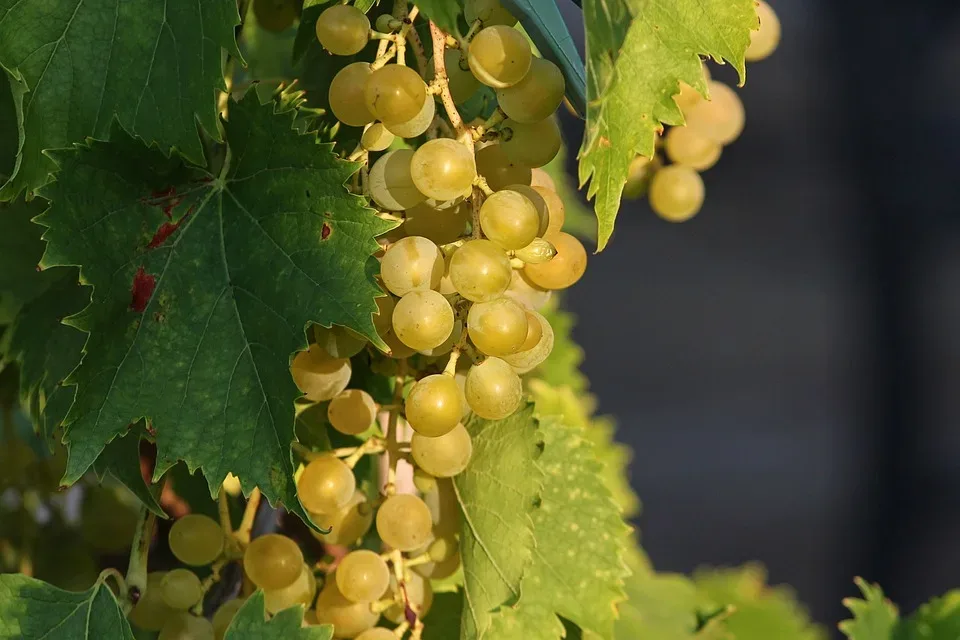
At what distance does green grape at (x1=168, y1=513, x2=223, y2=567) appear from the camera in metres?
0.45

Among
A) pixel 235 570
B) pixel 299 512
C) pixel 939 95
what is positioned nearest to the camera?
pixel 299 512

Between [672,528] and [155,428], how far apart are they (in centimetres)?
258

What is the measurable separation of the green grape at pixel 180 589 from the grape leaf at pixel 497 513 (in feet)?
0.39

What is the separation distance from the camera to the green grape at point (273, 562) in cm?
44

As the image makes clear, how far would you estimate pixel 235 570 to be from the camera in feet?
1.62

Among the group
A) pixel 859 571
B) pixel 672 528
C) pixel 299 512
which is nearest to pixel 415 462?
pixel 299 512

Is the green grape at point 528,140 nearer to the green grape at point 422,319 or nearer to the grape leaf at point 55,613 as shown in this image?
the green grape at point 422,319

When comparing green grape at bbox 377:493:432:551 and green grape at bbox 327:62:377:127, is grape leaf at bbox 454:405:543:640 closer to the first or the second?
green grape at bbox 377:493:432:551

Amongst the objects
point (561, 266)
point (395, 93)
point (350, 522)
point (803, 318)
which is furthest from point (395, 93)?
point (803, 318)

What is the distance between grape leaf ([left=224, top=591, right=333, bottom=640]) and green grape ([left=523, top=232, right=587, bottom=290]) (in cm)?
17

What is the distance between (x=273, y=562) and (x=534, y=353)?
15cm

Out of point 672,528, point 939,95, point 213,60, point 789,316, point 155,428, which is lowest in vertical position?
point 672,528

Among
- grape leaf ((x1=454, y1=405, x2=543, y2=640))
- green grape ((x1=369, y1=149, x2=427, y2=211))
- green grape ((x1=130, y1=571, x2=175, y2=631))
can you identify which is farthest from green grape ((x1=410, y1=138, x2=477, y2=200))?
green grape ((x1=130, y1=571, x2=175, y2=631))

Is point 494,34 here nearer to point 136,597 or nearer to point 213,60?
point 213,60
